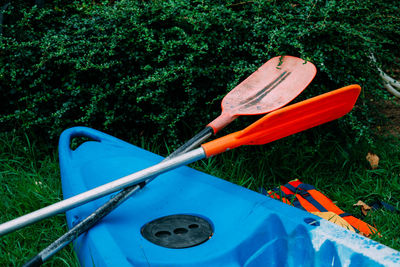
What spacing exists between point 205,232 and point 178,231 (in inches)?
3.5

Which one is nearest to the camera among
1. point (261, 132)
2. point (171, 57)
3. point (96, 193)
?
point (96, 193)

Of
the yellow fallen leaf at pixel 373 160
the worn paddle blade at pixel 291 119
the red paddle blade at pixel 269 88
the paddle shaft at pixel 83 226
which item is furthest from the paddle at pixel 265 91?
the yellow fallen leaf at pixel 373 160

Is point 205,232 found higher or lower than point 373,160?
higher

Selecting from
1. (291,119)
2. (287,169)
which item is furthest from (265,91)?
(287,169)

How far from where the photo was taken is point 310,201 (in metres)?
1.80

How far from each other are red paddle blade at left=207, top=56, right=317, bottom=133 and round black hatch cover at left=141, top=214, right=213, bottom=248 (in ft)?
1.59

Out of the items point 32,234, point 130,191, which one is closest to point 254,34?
point 130,191

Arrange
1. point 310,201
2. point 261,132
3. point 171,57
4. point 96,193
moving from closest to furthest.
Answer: point 96,193 → point 261,132 → point 310,201 → point 171,57

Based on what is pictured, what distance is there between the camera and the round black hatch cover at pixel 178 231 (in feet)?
4.09

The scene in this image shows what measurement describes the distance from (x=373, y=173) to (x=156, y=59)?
1331 mm

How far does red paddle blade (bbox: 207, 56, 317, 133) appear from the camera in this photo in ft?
5.74

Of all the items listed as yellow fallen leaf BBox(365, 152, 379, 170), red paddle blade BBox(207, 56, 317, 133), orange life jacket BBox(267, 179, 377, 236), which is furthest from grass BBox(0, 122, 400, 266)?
red paddle blade BBox(207, 56, 317, 133)

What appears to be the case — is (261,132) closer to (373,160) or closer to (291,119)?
(291,119)

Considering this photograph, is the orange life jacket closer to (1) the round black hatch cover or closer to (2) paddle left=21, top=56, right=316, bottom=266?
(2) paddle left=21, top=56, right=316, bottom=266
